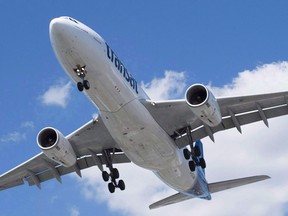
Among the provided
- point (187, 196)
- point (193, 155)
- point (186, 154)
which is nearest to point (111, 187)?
point (186, 154)

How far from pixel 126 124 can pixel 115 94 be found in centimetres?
136

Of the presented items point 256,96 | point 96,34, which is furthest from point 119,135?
point 256,96

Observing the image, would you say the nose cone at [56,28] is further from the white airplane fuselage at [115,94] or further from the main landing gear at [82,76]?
the main landing gear at [82,76]

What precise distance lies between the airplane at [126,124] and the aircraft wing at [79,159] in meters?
0.05

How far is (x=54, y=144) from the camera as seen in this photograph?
2477cm

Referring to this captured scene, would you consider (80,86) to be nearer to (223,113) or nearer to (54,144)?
(54,144)

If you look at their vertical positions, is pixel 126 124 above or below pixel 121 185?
above

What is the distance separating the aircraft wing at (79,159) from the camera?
86.2 ft

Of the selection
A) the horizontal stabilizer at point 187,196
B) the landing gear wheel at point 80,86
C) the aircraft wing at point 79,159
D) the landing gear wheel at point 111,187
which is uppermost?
the landing gear wheel at point 80,86

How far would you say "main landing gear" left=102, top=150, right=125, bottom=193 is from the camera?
27.4m

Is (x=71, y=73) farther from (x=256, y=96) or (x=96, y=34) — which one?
(x=256, y=96)

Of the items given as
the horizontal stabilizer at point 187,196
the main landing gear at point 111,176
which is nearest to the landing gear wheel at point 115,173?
the main landing gear at point 111,176

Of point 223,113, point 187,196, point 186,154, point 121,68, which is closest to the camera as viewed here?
point 121,68

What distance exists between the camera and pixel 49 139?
25250mm
